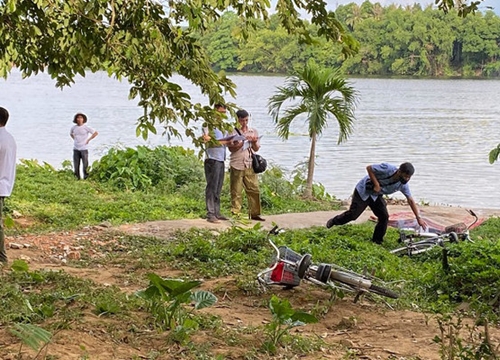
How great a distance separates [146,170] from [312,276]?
37.4ft

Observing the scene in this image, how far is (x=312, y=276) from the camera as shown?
5.93 metres

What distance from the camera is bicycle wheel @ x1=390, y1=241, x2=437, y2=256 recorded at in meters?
9.05

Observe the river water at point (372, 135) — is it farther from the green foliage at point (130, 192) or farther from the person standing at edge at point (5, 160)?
the person standing at edge at point (5, 160)

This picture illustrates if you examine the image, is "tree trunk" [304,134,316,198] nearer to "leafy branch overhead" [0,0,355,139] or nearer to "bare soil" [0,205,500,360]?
"bare soil" [0,205,500,360]

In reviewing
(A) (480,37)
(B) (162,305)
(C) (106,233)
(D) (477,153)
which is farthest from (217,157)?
(A) (480,37)

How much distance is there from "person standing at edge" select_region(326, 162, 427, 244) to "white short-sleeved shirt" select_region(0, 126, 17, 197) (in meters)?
4.60

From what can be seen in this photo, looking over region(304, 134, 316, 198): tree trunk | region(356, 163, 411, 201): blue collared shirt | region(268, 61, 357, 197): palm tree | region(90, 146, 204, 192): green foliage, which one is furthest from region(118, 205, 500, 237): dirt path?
region(90, 146, 204, 192): green foliage

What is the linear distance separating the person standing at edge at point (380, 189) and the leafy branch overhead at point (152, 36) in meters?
5.32

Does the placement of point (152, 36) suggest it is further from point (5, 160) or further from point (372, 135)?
point (372, 135)

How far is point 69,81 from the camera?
5.41 m

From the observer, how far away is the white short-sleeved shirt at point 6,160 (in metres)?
7.18

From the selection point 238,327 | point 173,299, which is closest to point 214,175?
point 238,327

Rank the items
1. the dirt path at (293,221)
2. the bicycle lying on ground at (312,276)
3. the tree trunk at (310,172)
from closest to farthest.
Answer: the bicycle lying on ground at (312,276) < the dirt path at (293,221) < the tree trunk at (310,172)

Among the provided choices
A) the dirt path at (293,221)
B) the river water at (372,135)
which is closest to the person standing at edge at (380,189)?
the dirt path at (293,221)
